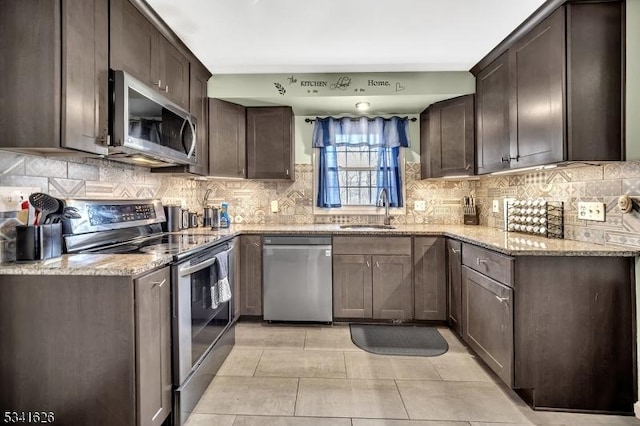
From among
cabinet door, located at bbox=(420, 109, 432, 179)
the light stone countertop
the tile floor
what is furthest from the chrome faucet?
the tile floor

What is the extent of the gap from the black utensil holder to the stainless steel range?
0.20 meters

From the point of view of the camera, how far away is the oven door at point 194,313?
1692mm

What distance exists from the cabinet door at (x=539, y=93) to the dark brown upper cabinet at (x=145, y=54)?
2.42 metres

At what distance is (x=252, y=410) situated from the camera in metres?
1.85

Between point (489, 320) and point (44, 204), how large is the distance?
2.56m

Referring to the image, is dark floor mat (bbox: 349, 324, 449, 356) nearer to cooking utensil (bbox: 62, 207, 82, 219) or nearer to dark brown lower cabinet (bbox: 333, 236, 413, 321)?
dark brown lower cabinet (bbox: 333, 236, 413, 321)

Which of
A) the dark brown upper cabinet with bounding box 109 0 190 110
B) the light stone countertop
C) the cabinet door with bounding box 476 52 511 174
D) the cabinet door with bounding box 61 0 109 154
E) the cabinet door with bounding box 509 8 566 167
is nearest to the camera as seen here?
the light stone countertop

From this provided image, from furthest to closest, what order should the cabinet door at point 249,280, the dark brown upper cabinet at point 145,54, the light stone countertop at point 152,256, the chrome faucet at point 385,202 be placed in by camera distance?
the chrome faucet at point 385,202
the cabinet door at point 249,280
the dark brown upper cabinet at point 145,54
the light stone countertop at point 152,256

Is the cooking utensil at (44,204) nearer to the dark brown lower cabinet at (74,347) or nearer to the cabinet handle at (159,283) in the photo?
the dark brown lower cabinet at (74,347)

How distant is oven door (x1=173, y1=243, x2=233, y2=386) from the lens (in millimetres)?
A: 1692

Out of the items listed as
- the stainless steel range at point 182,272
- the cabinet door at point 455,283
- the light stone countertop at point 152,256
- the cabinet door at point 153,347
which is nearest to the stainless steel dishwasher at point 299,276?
the light stone countertop at point 152,256

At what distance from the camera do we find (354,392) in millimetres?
2021

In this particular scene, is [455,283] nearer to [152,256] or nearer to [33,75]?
[152,256]

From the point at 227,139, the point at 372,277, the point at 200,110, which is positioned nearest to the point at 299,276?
the point at 372,277
